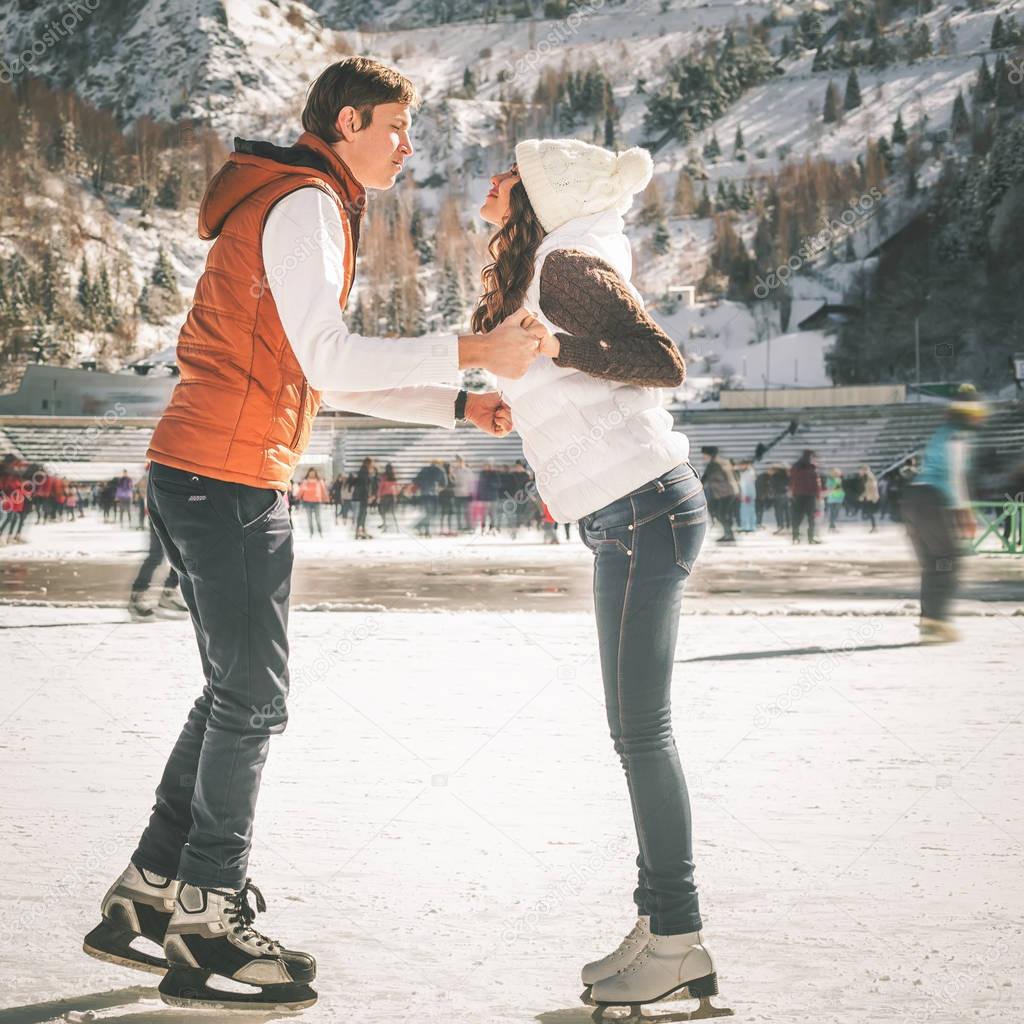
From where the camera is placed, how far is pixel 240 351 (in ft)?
6.51

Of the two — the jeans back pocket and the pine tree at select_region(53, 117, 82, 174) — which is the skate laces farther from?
the pine tree at select_region(53, 117, 82, 174)

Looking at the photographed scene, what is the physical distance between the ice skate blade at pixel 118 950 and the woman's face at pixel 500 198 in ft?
4.19

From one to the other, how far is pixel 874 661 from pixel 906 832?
9.19ft

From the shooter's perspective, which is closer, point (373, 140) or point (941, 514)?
point (373, 140)

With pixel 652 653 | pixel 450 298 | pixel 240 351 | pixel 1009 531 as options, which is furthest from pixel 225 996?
pixel 450 298

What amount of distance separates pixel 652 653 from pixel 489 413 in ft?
1.56

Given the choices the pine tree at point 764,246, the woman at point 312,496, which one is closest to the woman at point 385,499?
the woman at point 312,496

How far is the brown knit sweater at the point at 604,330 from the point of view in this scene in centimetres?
197

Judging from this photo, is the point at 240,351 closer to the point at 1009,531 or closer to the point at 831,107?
the point at 1009,531

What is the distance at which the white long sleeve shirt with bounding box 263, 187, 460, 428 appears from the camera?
6.30 feet

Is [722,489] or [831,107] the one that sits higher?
[831,107]

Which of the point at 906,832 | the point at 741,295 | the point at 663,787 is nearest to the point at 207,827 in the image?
the point at 663,787

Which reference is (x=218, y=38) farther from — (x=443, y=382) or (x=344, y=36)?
(x=443, y=382)

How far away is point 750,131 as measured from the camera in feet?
461
